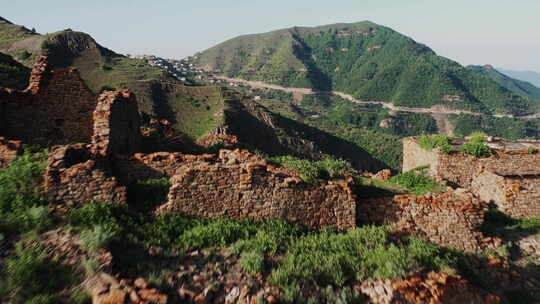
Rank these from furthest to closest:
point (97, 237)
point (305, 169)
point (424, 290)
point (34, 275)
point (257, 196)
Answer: point (305, 169)
point (257, 196)
point (424, 290)
point (97, 237)
point (34, 275)

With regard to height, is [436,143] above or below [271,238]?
above

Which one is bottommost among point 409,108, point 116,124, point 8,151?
point 409,108

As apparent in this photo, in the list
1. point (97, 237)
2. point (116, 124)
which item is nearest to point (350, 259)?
point (97, 237)

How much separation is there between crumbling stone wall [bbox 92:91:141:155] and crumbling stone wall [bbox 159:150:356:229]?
2096 mm

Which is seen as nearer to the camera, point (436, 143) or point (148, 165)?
point (148, 165)

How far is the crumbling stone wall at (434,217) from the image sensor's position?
7.73 m

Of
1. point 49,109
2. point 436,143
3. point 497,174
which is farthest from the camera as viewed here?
point 436,143

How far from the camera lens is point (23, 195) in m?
5.64

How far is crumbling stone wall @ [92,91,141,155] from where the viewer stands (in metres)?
7.54

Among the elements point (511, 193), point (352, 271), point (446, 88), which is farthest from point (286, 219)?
point (446, 88)

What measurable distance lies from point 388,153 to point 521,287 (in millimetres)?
68072

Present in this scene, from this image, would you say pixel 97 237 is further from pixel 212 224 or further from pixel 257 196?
pixel 257 196

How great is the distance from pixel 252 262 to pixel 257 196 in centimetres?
179

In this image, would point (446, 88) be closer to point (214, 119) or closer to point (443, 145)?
point (214, 119)
